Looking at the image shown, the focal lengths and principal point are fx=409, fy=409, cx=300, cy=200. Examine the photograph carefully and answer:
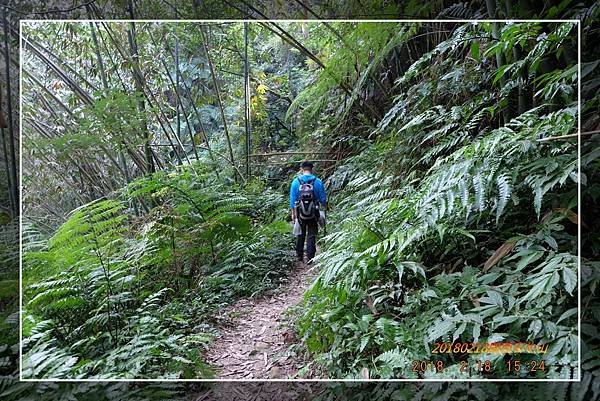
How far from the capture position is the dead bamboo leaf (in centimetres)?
129

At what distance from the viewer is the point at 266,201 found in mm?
1316

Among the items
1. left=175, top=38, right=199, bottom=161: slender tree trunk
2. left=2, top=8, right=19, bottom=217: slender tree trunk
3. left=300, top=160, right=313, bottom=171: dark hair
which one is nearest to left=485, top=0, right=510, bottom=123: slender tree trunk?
left=300, top=160, right=313, bottom=171: dark hair

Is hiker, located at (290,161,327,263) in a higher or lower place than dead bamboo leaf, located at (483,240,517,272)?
higher

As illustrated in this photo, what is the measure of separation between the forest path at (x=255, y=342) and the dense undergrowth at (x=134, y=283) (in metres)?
0.05

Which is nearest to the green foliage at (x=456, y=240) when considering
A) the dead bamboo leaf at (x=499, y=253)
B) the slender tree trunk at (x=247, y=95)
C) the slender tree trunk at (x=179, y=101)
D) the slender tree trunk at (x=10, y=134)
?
the dead bamboo leaf at (x=499, y=253)

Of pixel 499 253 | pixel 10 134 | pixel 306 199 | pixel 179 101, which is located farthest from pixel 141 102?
pixel 499 253

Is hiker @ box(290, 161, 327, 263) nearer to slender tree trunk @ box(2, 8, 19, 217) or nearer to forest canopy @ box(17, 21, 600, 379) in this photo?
forest canopy @ box(17, 21, 600, 379)

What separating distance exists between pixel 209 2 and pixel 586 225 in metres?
1.45

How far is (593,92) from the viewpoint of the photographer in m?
1.35

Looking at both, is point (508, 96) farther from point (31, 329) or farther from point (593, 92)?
point (31, 329)

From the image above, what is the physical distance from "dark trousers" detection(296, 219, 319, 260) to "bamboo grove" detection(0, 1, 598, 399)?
0.04 m

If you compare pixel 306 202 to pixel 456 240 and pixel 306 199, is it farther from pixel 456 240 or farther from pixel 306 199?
pixel 456 240

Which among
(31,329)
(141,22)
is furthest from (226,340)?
(141,22)

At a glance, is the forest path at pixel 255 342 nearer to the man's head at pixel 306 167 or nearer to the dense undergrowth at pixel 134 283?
the dense undergrowth at pixel 134 283
